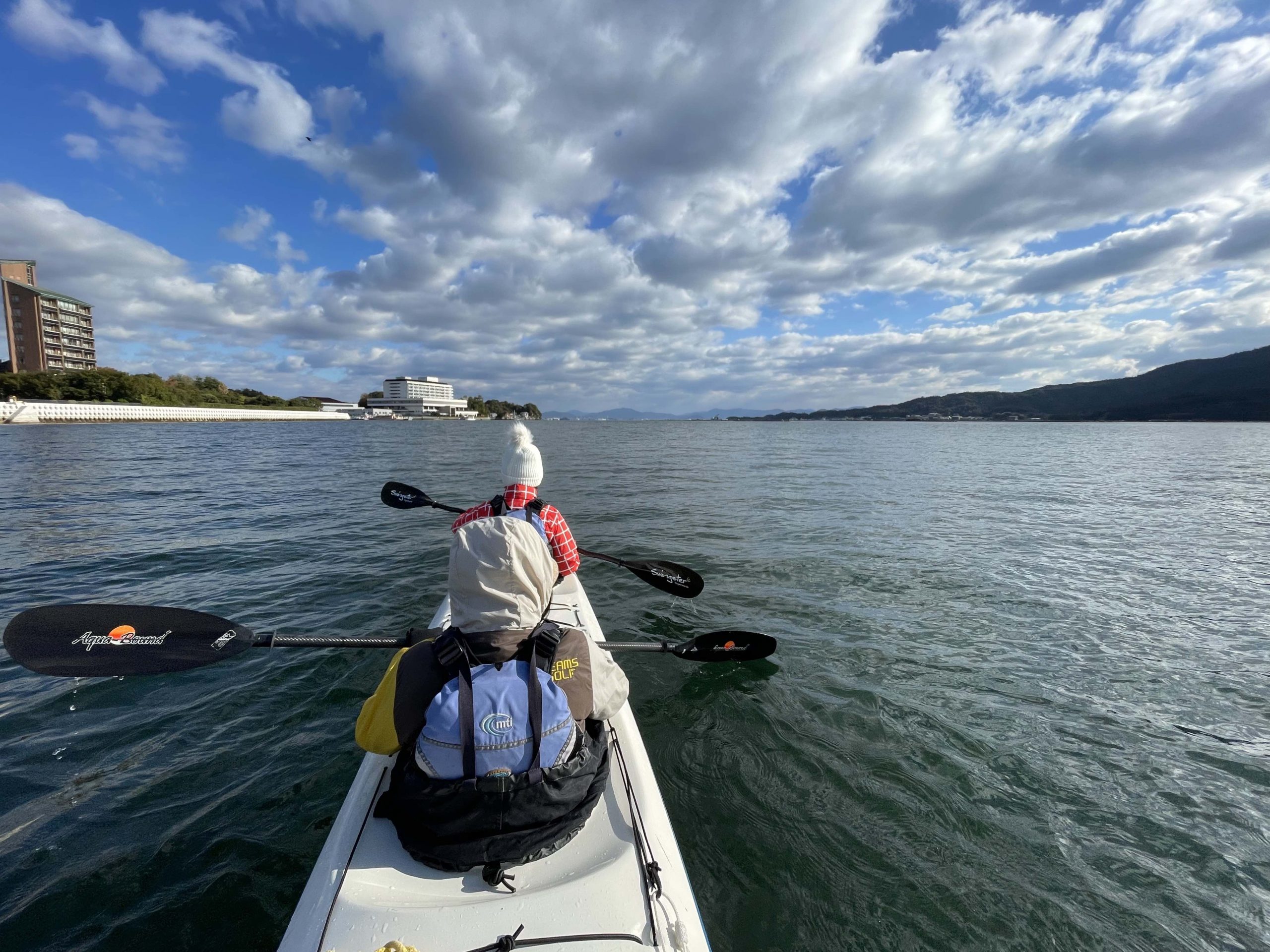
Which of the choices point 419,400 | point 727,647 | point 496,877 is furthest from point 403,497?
point 419,400

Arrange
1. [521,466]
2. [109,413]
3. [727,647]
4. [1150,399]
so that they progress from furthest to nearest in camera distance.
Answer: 1. [1150,399]
2. [109,413]
3. [727,647]
4. [521,466]

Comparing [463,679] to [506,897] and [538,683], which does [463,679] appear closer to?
[538,683]

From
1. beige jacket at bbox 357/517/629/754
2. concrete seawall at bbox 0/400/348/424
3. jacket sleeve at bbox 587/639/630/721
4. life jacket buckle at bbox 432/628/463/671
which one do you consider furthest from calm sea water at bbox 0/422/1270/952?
concrete seawall at bbox 0/400/348/424

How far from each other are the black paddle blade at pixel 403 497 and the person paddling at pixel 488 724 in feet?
26.9

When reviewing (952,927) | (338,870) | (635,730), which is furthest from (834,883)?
(338,870)

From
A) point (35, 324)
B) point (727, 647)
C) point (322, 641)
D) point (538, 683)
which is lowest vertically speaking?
point (727, 647)

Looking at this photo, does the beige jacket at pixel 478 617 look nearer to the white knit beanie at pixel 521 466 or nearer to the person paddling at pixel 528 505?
the person paddling at pixel 528 505

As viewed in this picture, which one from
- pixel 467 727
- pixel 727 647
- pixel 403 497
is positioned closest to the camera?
pixel 467 727

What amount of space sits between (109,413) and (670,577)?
284ft

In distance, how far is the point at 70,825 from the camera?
13.3 feet

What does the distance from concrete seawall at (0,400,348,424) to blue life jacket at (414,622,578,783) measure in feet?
253

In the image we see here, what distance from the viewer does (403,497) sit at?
35.3 feet

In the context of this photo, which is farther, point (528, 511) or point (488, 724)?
point (528, 511)

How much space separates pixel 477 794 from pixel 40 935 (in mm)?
3317
